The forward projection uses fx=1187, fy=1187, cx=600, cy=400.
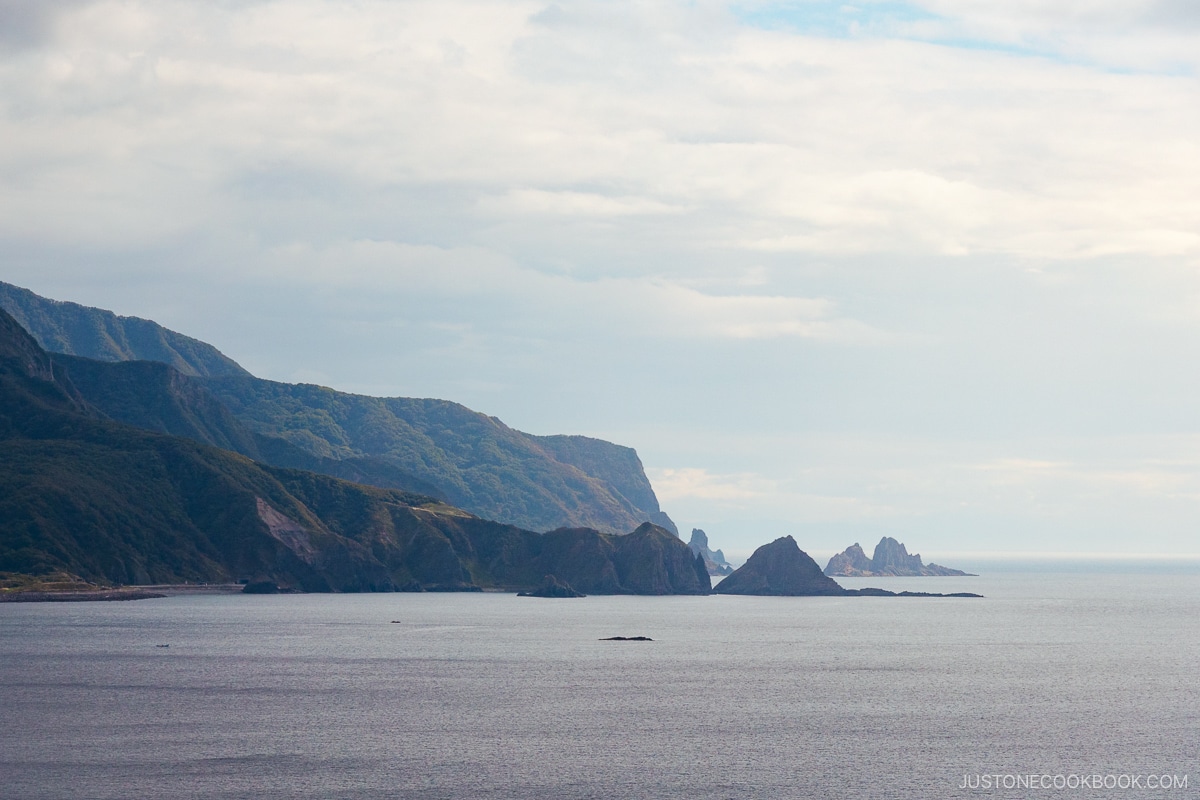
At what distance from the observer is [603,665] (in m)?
168

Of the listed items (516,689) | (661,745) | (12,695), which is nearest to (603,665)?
(516,689)

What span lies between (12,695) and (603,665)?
76.4m

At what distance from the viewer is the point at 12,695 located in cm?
12300

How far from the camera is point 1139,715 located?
124 metres

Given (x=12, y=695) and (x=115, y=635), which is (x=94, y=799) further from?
(x=115, y=635)

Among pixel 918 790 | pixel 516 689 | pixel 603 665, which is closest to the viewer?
pixel 918 790

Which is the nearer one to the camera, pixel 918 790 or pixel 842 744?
pixel 918 790

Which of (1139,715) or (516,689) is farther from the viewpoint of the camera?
(516,689)

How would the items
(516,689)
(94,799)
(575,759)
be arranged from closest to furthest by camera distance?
(94,799) < (575,759) < (516,689)

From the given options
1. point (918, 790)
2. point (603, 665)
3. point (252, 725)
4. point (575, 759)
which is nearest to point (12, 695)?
point (252, 725)

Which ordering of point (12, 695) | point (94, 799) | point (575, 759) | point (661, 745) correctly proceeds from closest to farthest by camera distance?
point (94, 799) → point (575, 759) → point (661, 745) → point (12, 695)

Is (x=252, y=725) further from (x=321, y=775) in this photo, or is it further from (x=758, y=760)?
(x=758, y=760)

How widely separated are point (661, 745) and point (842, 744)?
16223 mm

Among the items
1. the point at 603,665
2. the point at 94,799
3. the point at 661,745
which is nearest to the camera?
the point at 94,799
